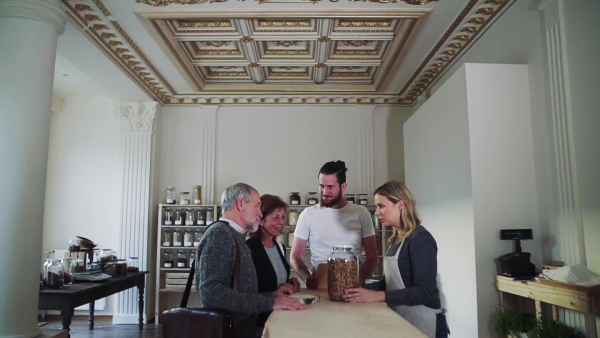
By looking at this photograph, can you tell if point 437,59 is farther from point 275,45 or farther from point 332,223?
point 332,223

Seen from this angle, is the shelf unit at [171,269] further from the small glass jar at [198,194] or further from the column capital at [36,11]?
the column capital at [36,11]

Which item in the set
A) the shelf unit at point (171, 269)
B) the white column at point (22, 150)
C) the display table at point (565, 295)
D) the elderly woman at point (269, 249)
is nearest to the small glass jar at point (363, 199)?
the shelf unit at point (171, 269)

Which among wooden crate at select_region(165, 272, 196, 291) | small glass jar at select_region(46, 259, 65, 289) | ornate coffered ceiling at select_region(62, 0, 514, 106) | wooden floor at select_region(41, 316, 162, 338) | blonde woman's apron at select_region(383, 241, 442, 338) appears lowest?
wooden floor at select_region(41, 316, 162, 338)

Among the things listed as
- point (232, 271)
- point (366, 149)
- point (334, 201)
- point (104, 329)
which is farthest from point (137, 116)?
point (232, 271)

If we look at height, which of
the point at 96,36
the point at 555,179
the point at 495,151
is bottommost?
the point at 555,179

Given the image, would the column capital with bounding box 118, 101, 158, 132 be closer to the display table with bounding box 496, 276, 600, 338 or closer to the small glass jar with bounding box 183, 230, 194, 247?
the small glass jar with bounding box 183, 230, 194, 247

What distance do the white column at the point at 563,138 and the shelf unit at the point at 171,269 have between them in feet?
15.2

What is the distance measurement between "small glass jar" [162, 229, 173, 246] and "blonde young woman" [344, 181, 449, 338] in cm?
511

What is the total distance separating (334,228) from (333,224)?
3 cm

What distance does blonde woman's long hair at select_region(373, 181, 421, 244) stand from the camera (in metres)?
2.21

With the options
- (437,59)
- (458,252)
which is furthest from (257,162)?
(458,252)

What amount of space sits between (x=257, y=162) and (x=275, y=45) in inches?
81.7

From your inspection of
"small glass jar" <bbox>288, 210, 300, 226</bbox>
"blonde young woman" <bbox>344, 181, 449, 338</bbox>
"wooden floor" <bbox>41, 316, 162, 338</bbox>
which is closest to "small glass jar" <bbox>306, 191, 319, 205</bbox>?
"small glass jar" <bbox>288, 210, 300, 226</bbox>

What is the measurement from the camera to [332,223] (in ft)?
9.96
